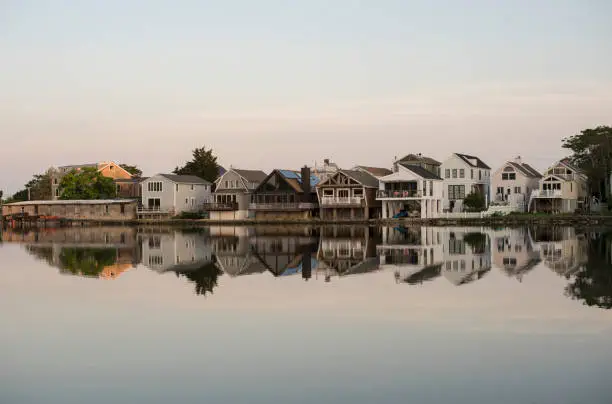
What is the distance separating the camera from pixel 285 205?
75625 millimetres

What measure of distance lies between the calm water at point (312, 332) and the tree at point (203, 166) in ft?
214

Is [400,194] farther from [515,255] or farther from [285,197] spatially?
[515,255]

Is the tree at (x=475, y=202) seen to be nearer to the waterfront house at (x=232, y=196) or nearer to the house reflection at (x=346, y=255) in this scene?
the house reflection at (x=346, y=255)

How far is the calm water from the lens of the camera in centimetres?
1202

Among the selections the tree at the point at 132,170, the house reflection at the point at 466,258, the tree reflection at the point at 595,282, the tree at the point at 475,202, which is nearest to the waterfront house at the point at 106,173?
the tree at the point at 132,170

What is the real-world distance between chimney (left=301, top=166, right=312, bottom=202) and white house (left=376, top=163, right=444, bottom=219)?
7.72 m

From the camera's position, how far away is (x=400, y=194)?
7144 cm

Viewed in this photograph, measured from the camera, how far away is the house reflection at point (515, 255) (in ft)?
92.5

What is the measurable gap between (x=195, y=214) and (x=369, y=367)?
70.3 meters

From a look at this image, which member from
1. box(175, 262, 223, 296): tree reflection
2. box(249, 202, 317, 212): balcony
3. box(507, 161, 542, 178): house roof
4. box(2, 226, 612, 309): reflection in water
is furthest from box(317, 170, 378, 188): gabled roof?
box(175, 262, 223, 296): tree reflection

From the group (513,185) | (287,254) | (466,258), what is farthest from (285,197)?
(466,258)

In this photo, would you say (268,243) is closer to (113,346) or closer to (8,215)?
(113,346)

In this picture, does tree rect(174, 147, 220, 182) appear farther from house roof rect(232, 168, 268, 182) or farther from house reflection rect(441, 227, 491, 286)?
house reflection rect(441, 227, 491, 286)

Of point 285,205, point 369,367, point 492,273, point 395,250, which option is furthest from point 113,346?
point 285,205
